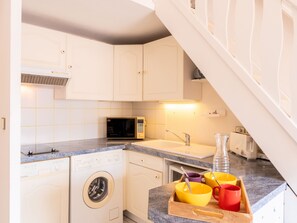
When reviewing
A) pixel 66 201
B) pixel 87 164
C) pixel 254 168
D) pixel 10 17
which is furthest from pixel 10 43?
pixel 254 168

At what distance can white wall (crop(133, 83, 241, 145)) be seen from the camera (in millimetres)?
2197

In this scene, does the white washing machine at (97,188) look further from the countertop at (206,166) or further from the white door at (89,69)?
the white door at (89,69)

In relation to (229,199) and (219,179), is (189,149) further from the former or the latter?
(229,199)

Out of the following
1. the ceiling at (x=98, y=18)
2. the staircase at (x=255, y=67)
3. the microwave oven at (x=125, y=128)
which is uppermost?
the ceiling at (x=98, y=18)

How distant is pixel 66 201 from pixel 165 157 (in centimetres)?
96

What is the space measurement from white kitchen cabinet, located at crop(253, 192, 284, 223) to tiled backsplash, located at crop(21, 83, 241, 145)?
3.18ft

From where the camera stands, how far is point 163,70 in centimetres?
231

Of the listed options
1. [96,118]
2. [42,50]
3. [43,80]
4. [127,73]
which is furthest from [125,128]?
[42,50]

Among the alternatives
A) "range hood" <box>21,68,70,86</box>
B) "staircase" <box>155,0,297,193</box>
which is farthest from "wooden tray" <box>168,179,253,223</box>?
"range hood" <box>21,68,70,86</box>

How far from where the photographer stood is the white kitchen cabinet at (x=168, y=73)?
7.09ft

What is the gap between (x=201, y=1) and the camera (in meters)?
1.40

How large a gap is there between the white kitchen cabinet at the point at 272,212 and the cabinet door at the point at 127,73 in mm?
1732

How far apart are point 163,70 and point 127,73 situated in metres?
0.49

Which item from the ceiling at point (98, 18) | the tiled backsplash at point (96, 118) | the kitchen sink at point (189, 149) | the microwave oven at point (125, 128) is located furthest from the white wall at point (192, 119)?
the ceiling at point (98, 18)
